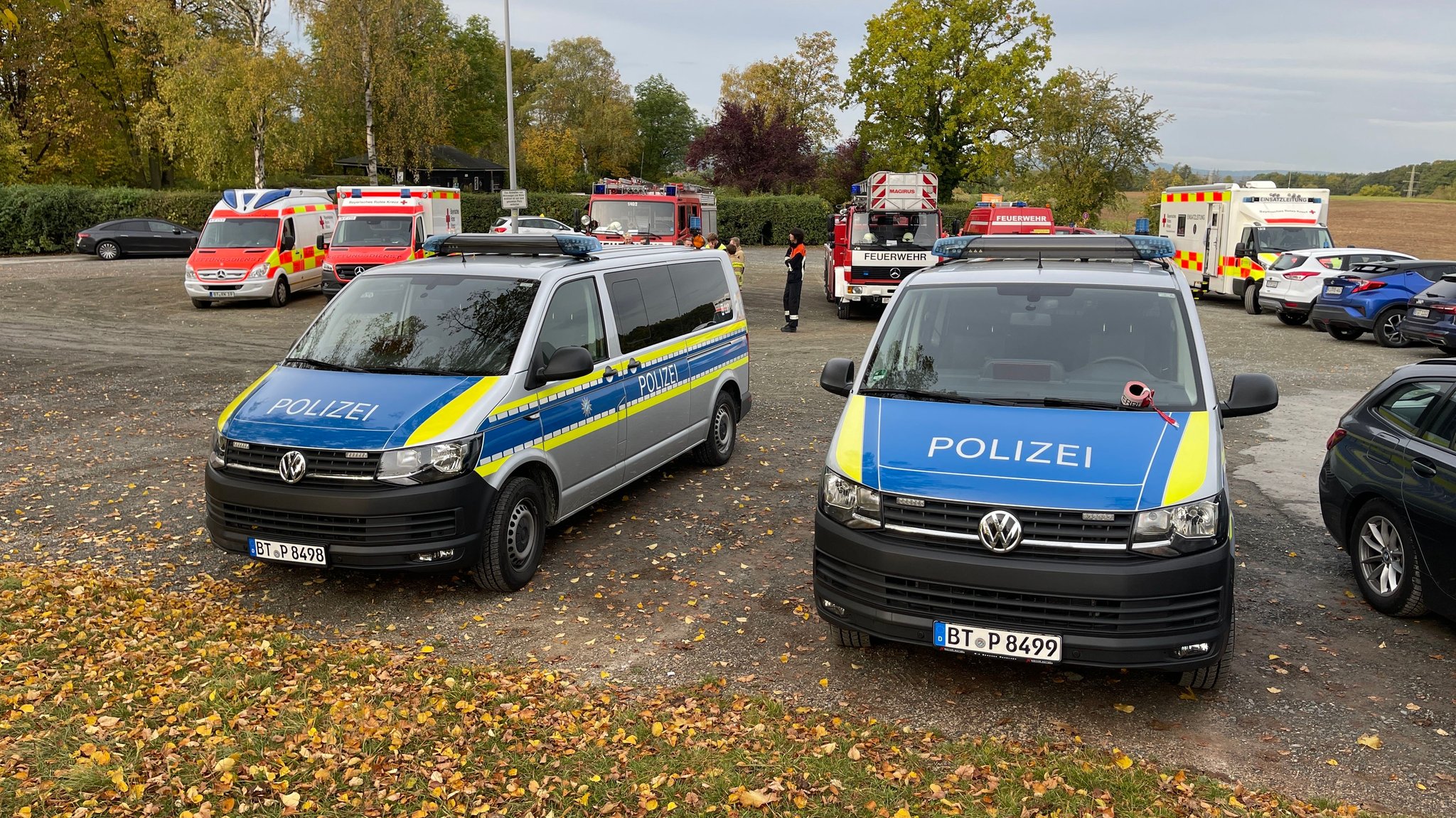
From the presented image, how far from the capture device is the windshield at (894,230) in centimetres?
2184

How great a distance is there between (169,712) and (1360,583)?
6.41 m

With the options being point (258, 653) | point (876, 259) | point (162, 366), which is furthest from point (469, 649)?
point (876, 259)

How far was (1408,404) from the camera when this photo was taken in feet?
19.6

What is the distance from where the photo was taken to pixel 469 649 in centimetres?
547

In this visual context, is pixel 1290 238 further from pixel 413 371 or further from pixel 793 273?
pixel 413 371

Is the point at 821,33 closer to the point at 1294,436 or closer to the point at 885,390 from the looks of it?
the point at 1294,436

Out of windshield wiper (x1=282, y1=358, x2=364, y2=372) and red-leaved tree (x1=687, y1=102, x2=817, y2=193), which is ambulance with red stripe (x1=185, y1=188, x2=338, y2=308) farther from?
red-leaved tree (x1=687, y1=102, x2=817, y2=193)

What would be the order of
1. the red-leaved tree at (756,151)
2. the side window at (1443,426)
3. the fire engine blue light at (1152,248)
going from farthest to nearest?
the red-leaved tree at (756,151), the fire engine blue light at (1152,248), the side window at (1443,426)

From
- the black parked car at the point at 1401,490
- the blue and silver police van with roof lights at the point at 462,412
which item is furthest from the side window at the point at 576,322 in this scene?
the black parked car at the point at 1401,490

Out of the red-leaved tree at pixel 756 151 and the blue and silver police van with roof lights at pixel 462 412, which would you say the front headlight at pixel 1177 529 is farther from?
the red-leaved tree at pixel 756 151

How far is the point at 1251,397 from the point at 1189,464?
0.89m

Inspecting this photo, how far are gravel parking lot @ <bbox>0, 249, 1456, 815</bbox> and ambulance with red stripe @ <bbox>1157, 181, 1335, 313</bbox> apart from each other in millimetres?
12219

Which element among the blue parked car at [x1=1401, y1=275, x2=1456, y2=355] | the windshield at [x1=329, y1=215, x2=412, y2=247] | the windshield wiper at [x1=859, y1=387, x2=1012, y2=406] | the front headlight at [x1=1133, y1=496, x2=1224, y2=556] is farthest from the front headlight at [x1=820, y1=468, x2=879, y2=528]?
the windshield at [x1=329, y1=215, x2=412, y2=247]

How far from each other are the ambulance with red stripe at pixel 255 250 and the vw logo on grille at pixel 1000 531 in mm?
20511
